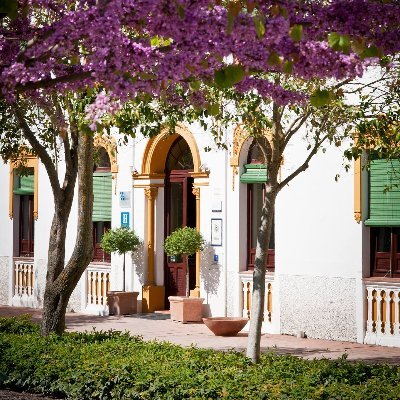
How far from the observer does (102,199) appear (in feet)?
68.3

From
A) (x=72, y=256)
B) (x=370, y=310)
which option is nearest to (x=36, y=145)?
(x=72, y=256)

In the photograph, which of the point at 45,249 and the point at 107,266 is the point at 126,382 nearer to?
the point at 107,266

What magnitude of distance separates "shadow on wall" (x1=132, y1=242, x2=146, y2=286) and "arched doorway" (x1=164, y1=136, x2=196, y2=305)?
451mm

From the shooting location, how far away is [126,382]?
31.4 feet

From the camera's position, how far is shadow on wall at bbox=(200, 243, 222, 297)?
59.5ft

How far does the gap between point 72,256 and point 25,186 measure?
35.8ft

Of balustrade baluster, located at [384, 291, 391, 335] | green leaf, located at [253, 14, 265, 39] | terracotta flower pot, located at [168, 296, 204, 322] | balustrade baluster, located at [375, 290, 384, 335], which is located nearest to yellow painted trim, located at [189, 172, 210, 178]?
terracotta flower pot, located at [168, 296, 204, 322]

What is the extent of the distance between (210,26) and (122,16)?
52 centimetres

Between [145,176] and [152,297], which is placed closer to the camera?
[152,297]

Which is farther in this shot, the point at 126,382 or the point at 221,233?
the point at 221,233

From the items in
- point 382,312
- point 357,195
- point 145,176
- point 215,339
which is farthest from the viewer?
point 145,176

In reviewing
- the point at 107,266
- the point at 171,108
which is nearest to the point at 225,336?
the point at 107,266

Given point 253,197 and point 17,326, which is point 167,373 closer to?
point 17,326

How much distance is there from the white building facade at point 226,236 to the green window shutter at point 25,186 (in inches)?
1.5
